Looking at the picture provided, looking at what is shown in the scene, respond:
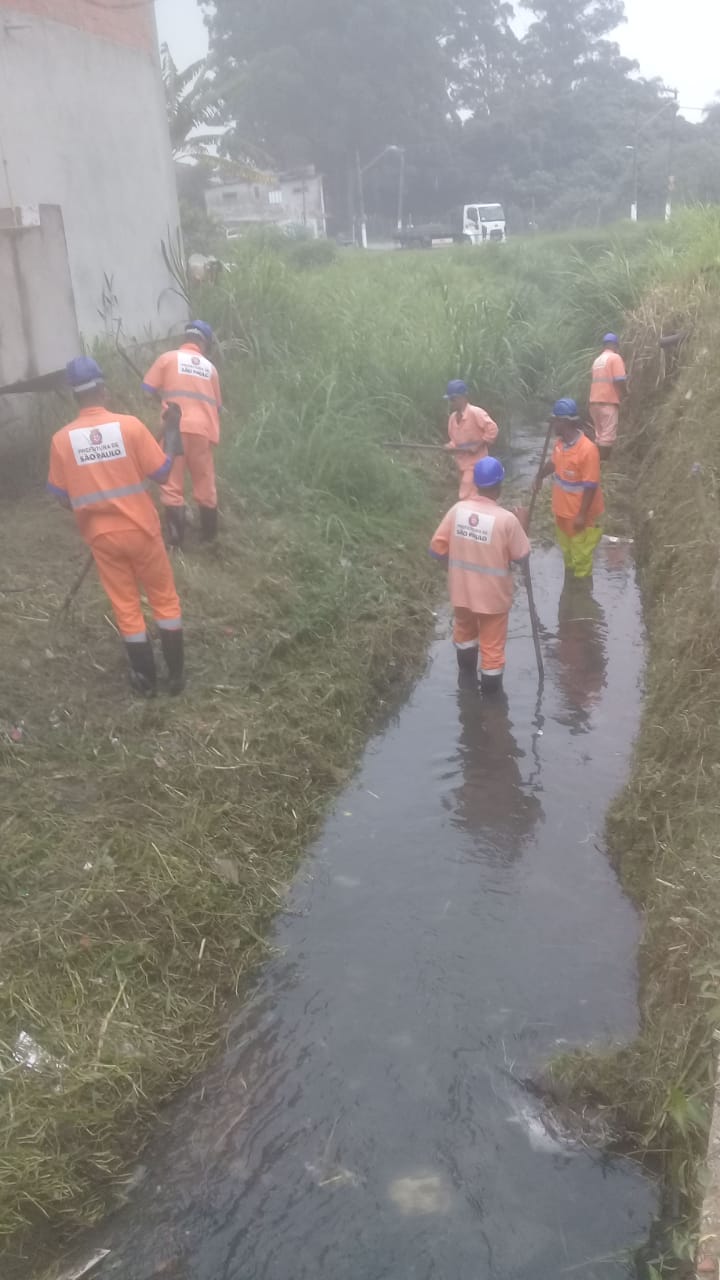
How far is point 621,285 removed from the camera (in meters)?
14.5

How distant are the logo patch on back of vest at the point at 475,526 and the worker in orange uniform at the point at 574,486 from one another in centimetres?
218

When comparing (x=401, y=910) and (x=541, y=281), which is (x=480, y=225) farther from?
(x=401, y=910)

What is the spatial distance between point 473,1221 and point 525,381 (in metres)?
12.7

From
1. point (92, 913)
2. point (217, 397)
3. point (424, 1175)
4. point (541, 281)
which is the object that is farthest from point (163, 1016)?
point (541, 281)

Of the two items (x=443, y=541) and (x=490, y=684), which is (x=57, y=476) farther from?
(x=490, y=684)

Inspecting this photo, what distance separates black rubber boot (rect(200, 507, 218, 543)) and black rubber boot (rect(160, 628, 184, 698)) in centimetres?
175

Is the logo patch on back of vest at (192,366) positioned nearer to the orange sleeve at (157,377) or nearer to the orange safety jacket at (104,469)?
the orange sleeve at (157,377)

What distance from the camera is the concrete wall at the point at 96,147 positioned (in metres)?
7.57

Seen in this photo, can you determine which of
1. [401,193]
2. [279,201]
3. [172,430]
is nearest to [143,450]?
[172,430]

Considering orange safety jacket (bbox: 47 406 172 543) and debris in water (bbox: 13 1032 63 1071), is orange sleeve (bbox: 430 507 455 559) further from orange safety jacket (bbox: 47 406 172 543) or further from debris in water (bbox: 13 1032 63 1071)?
debris in water (bbox: 13 1032 63 1071)

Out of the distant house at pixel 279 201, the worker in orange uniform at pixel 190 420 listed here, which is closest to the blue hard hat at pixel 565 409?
the worker in orange uniform at pixel 190 420

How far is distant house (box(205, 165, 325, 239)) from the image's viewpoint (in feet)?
118

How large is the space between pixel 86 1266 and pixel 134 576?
10.5 ft

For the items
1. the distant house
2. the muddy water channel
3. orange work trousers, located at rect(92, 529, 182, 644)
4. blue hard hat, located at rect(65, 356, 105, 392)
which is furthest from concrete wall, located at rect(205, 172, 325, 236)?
the muddy water channel
